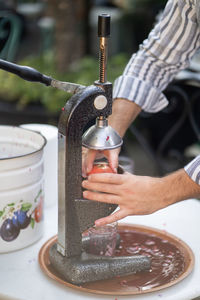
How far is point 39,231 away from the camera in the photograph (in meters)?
1.67

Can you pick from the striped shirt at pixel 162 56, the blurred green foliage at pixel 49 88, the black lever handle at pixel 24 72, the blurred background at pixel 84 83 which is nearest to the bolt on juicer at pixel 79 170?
the black lever handle at pixel 24 72

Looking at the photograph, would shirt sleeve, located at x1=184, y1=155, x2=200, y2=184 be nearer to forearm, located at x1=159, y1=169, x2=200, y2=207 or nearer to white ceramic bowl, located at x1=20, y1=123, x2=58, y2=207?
forearm, located at x1=159, y1=169, x2=200, y2=207

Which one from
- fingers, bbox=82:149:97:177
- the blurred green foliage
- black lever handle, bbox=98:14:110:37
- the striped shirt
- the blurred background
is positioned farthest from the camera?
the blurred green foliage

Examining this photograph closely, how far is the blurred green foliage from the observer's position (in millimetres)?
4375

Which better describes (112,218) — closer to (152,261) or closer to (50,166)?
(152,261)

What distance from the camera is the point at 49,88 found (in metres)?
4.44

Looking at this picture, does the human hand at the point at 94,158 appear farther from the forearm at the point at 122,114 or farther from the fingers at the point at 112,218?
the forearm at the point at 122,114

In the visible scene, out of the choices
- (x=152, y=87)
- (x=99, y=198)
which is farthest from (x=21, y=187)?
(x=152, y=87)

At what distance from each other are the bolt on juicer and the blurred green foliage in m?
2.89

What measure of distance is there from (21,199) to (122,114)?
0.51 meters

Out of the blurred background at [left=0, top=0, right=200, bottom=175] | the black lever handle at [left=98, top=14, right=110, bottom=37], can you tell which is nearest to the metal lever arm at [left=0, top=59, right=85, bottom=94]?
the black lever handle at [left=98, top=14, right=110, bottom=37]

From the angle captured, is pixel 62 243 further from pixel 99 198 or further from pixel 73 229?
pixel 99 198

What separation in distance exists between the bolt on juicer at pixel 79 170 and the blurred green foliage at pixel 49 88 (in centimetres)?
289

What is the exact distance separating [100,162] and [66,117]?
0.21 m
